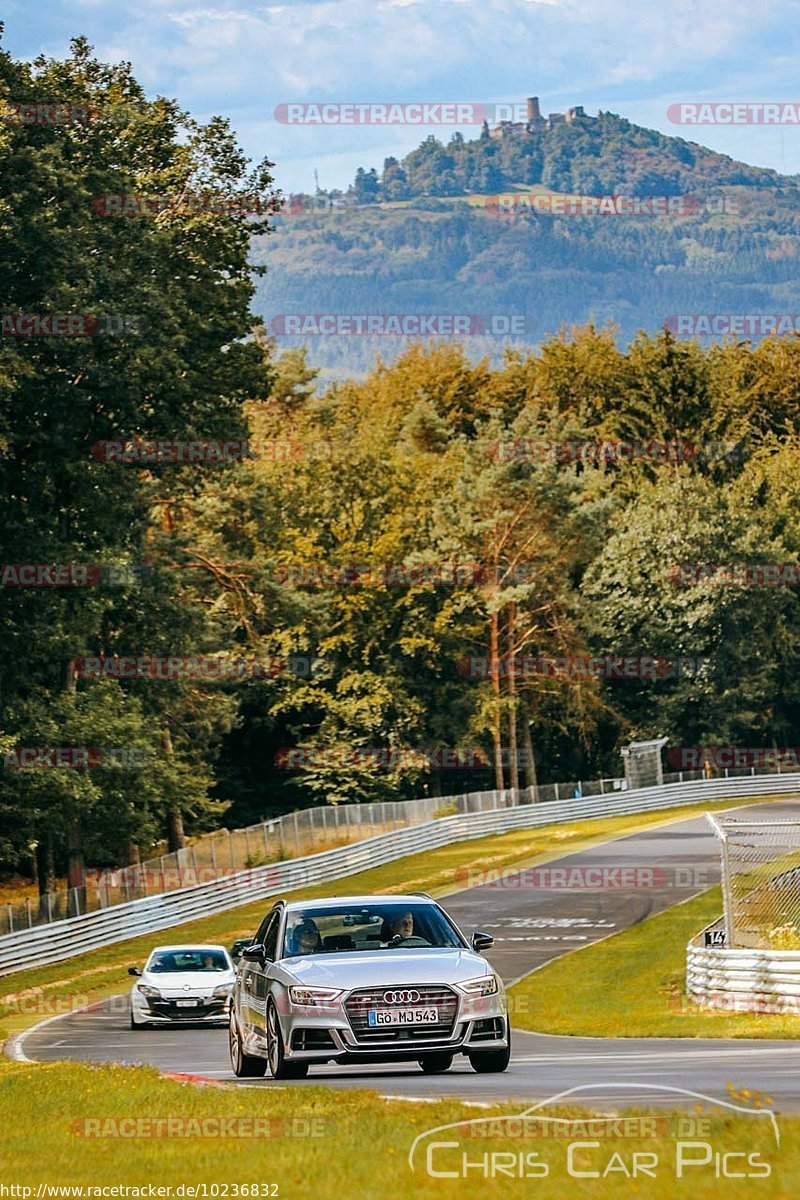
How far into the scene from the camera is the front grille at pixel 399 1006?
1480cm

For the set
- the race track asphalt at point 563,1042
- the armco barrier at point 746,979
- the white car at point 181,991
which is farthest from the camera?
the white car at point 181,991

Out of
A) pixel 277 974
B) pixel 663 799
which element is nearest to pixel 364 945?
pixel 277 974

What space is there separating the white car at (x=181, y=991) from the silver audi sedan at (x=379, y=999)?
12.4m

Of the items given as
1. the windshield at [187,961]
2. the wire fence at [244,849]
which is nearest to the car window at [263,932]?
the windshield at [187,961]

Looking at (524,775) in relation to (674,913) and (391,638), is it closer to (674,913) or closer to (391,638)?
(391,638)

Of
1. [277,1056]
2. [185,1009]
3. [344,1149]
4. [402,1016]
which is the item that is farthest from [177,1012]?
[344,1149]

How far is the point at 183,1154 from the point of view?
34.0ft

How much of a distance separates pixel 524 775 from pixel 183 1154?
274ft

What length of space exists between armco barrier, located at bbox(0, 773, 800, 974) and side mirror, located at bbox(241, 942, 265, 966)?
90.0 ft

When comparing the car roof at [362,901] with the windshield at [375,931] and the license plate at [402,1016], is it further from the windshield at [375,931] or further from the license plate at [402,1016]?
the license plate at [402,1016]

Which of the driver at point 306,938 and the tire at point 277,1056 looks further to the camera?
the driver at point 306,938

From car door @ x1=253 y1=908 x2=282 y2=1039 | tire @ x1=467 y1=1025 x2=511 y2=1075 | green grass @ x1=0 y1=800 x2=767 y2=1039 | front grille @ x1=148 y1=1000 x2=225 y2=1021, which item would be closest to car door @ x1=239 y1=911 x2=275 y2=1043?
car door @ x1=253 y1=908 x2=282 y2=1039

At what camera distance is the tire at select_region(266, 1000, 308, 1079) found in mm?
15289

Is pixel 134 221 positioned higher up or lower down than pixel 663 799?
higher up
